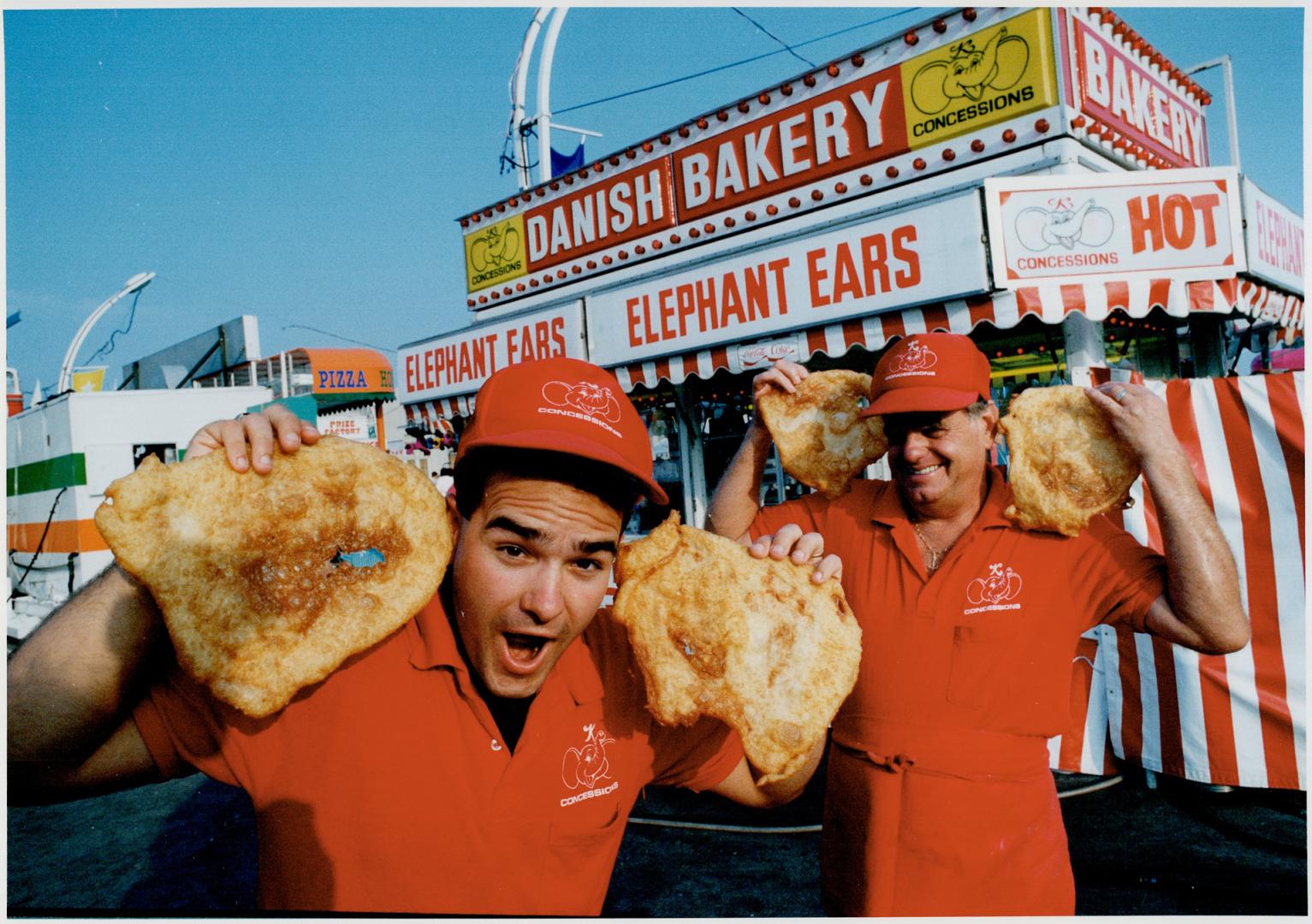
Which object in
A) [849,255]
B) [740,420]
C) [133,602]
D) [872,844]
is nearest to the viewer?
[133,602]

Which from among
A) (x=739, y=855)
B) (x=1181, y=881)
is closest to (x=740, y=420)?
(x=739, y=855)

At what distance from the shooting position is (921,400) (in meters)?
2.14

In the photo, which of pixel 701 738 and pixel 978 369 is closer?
pixel 701 738

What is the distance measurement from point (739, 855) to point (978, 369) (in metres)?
3.12

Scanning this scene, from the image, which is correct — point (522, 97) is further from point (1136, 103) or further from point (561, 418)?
point (561, 418)

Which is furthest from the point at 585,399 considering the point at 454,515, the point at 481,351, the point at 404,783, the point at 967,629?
the point at 481,351

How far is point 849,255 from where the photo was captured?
210 inches

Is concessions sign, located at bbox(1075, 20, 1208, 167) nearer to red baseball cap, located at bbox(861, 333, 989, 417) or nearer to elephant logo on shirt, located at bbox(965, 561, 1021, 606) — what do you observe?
red baseball cap, located at bbox(861, 333, 989, 417)

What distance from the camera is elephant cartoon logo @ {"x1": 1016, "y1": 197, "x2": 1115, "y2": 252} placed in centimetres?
455

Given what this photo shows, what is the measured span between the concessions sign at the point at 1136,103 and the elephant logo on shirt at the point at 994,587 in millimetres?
4469

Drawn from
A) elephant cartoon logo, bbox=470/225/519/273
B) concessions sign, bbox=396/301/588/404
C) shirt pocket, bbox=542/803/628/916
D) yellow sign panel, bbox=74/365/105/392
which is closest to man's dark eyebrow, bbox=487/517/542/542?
shirt pocket, bbox=542/803/628/916

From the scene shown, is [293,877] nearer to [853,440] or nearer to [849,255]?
[853,440]

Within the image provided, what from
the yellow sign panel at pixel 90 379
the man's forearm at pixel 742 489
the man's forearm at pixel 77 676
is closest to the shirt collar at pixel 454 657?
the man's forearm at pixel 77 676

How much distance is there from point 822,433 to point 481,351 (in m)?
6.12
